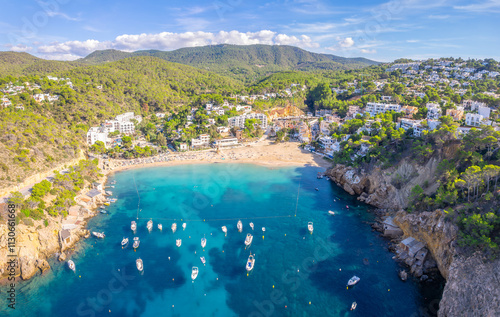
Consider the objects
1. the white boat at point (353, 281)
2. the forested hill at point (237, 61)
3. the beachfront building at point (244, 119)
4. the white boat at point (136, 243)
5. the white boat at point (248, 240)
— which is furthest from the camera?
the forested hill at point (237, 61)

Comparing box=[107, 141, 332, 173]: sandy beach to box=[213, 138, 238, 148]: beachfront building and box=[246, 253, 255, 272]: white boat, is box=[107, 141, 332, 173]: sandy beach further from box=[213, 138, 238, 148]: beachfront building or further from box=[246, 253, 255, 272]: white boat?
box=[246, 253, 255, 272]: white boat

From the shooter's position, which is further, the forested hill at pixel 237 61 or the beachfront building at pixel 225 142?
the forested hill at pixel 237 61

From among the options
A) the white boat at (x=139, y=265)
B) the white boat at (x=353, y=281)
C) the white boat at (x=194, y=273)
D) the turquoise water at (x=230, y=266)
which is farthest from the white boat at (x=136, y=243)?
the white boat at (x=353, y=281)

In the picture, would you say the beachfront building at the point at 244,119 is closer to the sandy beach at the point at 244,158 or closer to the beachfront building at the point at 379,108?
the sandy beach at the point at 244,158

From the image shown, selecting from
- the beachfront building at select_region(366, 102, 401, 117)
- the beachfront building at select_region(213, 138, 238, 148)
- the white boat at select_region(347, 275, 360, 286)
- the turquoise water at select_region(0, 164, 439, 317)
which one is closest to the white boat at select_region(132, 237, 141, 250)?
the turquoise water at select_region(0, 164, 439, 317)

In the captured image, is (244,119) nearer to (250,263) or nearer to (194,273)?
(250,263)

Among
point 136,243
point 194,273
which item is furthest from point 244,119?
point 194,273
